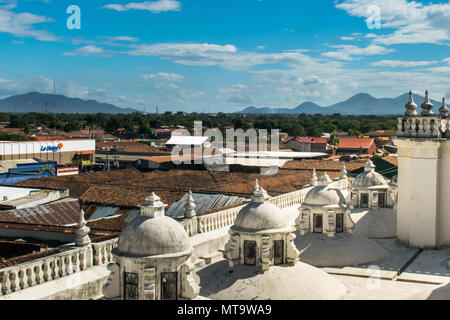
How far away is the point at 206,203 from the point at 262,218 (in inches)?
554

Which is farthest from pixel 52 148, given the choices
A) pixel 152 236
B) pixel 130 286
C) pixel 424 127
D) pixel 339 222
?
pixel 152 236

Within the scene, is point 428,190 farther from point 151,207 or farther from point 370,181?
point 151,207

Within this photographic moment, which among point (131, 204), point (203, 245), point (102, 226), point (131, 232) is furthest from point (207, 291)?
→ point (131, 204)

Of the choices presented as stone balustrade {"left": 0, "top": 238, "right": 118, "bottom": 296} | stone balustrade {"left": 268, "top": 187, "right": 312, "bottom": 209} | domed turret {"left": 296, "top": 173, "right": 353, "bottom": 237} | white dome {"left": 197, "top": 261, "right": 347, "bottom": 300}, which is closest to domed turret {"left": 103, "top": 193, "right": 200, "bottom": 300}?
stone balustrade {"left": 0, "top": 238, "right": 118, "bottom": 296}

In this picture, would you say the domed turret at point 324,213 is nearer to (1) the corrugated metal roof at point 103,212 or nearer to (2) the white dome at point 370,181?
(2) the white dome at point 370,181

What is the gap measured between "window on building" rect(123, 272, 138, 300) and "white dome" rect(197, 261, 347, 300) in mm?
3297

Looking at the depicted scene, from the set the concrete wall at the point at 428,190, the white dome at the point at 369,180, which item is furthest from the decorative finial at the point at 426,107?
the white dome at the point at 369,180

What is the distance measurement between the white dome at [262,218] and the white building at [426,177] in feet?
31.5

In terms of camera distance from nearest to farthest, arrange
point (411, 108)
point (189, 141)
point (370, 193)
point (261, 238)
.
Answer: point (261, 238) < point (411, 108) < point (370, 193) < point (189, 141)

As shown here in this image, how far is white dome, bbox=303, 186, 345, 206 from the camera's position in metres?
18.0

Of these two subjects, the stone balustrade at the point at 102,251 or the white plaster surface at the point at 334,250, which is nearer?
the stone balustrade at the point at 102,251

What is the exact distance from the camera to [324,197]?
18.0m

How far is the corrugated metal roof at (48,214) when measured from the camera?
2334 cm

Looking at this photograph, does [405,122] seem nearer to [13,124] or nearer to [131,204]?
[131,204]
